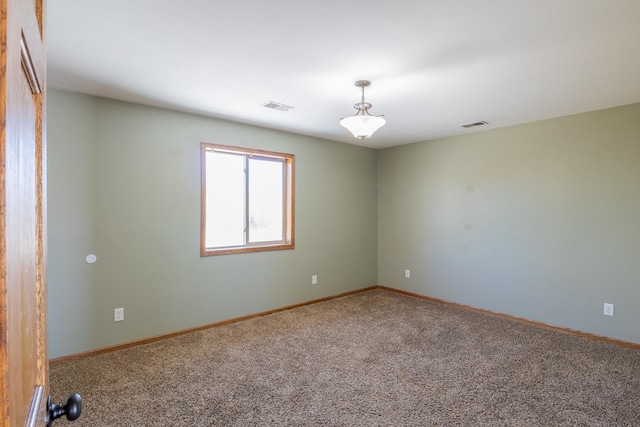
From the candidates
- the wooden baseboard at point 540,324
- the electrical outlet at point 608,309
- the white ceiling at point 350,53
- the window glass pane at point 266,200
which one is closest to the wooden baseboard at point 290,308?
the wooden baseboard at point 540,324

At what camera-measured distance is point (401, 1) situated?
1.67 meters

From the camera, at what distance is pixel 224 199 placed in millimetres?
3938

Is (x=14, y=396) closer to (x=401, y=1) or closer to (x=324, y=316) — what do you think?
(x=401, y=1)

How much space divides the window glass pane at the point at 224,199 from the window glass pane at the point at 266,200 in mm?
146

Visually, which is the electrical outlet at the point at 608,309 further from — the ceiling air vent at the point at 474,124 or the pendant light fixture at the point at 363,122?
the pendant light fixture at the point at 363,122

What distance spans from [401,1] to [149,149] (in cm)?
268

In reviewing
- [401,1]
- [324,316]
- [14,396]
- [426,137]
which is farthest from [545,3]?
[324,316]

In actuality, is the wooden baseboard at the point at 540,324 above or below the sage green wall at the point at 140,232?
below

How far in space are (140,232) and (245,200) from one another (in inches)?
49.1

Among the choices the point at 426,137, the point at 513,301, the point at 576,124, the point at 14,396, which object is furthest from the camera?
the point at 426,137

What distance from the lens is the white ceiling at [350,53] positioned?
175 cm

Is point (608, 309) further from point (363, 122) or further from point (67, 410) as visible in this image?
point (67, 410)

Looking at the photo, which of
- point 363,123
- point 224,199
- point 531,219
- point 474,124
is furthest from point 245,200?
point 531,219

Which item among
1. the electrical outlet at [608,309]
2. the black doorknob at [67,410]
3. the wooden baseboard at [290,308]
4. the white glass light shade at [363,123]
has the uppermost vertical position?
the white glass light shade at [363,123]
